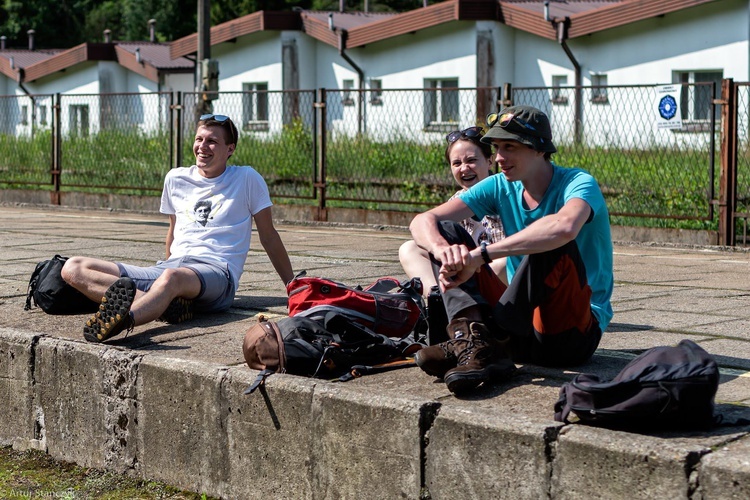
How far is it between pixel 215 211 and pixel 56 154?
12.3 metres

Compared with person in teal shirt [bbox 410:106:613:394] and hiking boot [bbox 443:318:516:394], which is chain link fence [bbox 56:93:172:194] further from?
hiking boot [bbox 443:318:516:394]

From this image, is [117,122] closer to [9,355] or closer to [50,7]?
[9,355]

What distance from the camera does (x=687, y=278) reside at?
27.0 feet

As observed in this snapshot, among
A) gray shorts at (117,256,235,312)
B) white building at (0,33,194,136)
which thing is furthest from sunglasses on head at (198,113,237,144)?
white building at (0,33,194,136)

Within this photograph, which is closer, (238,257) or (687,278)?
(238,257)

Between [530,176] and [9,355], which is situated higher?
[530,176]

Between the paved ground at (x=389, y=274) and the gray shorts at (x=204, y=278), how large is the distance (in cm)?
9

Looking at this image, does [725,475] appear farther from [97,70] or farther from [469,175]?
[97,70]

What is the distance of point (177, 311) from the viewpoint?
18.9 feet

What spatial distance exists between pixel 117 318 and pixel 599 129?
910 cm

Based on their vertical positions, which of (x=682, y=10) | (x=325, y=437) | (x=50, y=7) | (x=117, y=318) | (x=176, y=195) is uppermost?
(x=50, y=7)

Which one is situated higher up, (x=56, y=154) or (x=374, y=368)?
(x=56, y=154)

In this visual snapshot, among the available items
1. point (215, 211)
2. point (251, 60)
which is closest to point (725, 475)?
point (215, 211)

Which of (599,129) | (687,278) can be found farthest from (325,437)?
(599,129)
